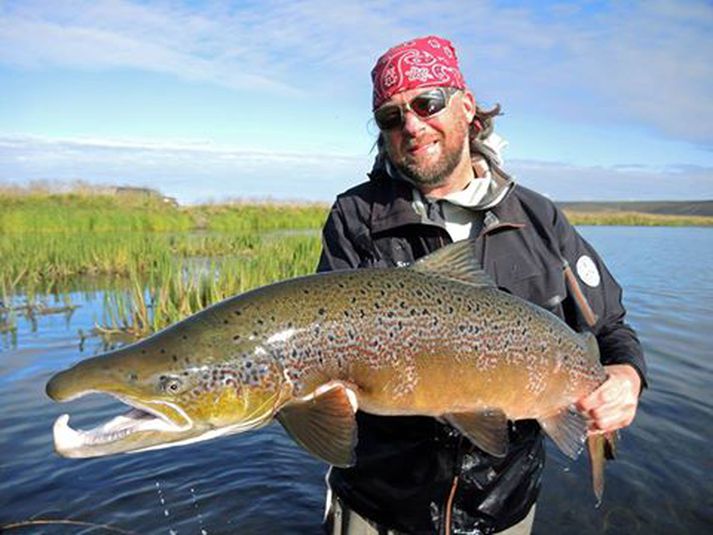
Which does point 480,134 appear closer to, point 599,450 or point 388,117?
point 388,117

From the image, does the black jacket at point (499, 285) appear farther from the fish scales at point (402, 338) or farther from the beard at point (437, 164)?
the fish scales at point (402, 338)

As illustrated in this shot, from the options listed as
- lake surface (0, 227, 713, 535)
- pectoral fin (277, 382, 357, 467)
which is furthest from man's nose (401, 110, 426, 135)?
lake surface (0, 227, 713, 535)

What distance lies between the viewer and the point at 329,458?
2.38m

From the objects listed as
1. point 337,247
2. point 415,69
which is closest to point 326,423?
point 337,247

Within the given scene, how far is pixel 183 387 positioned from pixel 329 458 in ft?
1.94

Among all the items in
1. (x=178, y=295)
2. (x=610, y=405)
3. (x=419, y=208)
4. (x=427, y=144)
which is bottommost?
(x=178, y=295)

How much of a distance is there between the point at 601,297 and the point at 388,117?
144cm

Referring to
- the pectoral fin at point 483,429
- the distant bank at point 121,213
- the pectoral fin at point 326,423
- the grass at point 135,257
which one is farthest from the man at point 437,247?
the distant bank at point 121,213

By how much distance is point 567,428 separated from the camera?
293 centimetres

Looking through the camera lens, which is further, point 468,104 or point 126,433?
point 468,104

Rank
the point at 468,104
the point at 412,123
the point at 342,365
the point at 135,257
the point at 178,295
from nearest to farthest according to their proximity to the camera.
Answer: the point at 342,365, the point at 412,123, the point at 468,104, the point at 178,295, the point at 135,257

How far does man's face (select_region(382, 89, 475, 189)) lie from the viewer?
3.28m

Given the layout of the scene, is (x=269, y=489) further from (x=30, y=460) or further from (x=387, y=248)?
(x=387, y=248)

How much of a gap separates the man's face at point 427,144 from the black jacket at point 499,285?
5.4 inches
